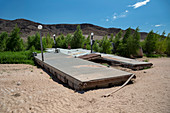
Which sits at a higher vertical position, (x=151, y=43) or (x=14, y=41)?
(x=151, y=43)

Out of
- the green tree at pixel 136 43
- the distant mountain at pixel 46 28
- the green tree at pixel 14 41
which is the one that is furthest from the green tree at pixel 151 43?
the distant mountain at pixel 46 28

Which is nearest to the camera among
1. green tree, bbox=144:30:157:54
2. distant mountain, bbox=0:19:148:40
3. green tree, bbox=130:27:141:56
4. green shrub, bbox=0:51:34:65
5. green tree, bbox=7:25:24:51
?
green shrub, bbox=0:51:34:65

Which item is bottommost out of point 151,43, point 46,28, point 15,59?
point 15,59

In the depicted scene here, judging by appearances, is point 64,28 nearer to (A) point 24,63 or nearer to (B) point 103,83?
(A) point 24,63

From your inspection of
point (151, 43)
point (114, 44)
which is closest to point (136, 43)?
point (114, 44)

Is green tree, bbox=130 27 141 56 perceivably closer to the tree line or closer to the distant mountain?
the tree line

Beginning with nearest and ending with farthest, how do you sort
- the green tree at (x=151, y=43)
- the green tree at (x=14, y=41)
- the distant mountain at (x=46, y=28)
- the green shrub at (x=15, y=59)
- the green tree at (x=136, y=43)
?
the green shrub at (x=15, y=59)
the green tree at (x=14, y=41)
the green tree at (x=136, y=43)
the green tree at (x=151, y=43)
the distant mountain at (x=46, y=28)

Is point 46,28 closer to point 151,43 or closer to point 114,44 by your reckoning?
point 114,44

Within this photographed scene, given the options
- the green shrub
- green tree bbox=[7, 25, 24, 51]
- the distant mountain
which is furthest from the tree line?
the distant mountain

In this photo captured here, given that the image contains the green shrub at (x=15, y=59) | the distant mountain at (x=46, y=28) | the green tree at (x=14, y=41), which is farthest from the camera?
the distant mountain at (x=46, y=28)

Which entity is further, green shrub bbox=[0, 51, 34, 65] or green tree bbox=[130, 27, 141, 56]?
green tree bbox=[130, 27, 141, 56]

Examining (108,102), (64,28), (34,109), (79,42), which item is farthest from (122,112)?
(64,28)

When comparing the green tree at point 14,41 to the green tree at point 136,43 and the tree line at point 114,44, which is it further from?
the green tree at point 136,43

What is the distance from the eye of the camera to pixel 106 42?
14359mm
